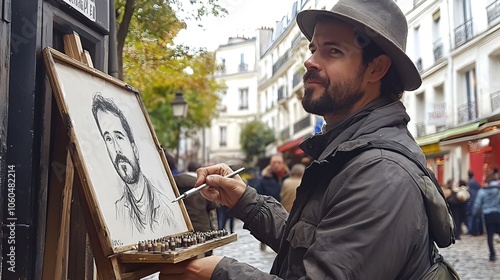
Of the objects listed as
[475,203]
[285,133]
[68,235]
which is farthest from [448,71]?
[285,133]

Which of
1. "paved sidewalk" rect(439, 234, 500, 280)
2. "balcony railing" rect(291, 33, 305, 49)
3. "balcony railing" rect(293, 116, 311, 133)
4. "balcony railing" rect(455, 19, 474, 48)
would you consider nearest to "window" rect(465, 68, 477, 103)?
"balcony railing" rect(455, 19, 474, 48)

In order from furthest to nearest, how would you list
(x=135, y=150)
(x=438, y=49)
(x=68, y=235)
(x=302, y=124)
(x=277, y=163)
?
(x=302, y=124), (x=277, y=163), (x=438, y=49), (x=135, y=150), (x=68, y=235)

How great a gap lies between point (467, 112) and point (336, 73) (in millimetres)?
7311

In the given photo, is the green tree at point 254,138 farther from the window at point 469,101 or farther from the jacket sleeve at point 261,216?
the jacket sleeve at point 261,216

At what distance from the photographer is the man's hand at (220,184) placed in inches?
88.8

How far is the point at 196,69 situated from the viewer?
7.12 metres

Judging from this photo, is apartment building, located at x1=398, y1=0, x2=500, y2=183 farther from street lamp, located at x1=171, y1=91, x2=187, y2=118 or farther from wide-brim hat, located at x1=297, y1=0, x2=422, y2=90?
street lamp, located at x1=171, y1=91, x2=187, y2=118

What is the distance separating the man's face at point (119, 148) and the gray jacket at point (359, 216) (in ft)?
2.37

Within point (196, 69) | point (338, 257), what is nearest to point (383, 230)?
point (338, 257)

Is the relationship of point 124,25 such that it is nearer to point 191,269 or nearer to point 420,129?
point 191,269

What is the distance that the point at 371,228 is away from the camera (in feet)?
4.90

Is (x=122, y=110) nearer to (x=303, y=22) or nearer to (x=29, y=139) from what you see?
(x=29, y=139)

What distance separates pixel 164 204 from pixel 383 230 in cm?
120

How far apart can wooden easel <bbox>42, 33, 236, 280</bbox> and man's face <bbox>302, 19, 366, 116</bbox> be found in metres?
0.60
